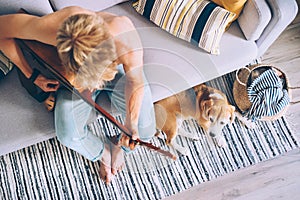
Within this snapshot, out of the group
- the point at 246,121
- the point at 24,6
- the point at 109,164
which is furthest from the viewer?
the point at 246,121

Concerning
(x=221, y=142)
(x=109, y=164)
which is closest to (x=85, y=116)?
(x=109, y=164)

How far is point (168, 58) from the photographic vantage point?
1521mm

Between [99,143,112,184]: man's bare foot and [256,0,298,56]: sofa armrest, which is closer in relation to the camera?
[256,0,298,56]: sofa armrest

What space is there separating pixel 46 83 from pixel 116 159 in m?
0.41

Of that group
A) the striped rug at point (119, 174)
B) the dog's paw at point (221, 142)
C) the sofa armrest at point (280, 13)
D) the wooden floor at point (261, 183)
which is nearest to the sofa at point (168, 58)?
the sofa armrest at point (280, 13)

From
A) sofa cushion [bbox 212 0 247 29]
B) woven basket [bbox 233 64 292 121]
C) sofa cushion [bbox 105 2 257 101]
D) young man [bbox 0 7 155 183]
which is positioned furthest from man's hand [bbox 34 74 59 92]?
woven basket [bbox 233 64 292 121]

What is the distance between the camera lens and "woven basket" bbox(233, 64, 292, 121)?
173 cm

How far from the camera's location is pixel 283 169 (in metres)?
1.78

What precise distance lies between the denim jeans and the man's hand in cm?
4

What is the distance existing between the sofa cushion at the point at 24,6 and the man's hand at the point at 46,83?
0.27 m

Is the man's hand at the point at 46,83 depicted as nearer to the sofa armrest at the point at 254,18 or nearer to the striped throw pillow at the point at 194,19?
the striped throw pillow at the point at 194,19

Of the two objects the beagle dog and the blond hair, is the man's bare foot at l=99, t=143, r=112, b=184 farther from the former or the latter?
the blond hair

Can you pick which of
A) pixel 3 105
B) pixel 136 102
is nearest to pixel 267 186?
pixel 136 102

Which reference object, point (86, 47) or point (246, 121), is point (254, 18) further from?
point (86, 47)
